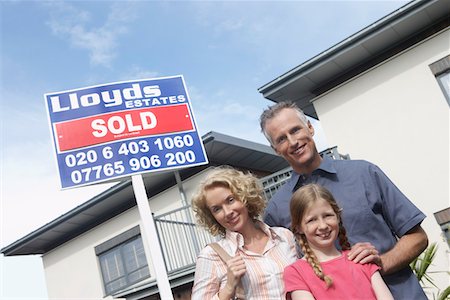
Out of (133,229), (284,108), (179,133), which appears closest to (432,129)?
(179,133)

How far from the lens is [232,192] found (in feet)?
7.86

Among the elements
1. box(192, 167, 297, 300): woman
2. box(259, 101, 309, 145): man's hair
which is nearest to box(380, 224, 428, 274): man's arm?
box(192, 167, 297, 300): woman

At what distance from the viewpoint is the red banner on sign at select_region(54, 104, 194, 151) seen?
6.63 m

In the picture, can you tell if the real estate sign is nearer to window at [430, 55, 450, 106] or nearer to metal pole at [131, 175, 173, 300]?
metal pole at [131, 175, 173, 300]

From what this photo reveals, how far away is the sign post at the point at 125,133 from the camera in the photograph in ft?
21.2

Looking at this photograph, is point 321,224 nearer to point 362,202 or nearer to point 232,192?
point 362,202

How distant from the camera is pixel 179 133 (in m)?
7.07

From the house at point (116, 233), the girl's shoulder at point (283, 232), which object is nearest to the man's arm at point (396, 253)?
the girl's shoulder at point (283, 232)

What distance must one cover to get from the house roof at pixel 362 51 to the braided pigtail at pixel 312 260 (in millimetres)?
8544

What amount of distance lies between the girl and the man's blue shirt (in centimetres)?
9

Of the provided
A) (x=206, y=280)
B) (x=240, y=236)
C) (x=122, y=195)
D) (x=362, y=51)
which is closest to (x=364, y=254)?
(x=240, y=236)

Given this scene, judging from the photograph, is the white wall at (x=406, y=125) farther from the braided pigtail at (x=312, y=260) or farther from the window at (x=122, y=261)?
the braided pigtail at (x=312, y=260)

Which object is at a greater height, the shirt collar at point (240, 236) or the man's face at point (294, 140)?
the man's face at point (294, 140)

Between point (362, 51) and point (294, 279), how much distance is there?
9.15 metres
